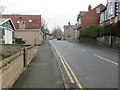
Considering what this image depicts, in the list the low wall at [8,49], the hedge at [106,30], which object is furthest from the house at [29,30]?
the low wall at [8,49]

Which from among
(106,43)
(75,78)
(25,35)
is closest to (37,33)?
(25,35)

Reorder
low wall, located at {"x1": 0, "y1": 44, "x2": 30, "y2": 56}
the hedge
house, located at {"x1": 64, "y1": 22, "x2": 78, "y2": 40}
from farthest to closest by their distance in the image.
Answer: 1. house, located at {"x1": 64, "y1": 22, "x2": 78, "y2": 40}
2. the hedge
3. low wall, located at {"x1": 0, "y1": 44, "x2": 30, "y2": 56}

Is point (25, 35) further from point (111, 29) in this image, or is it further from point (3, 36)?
point (111, 29)

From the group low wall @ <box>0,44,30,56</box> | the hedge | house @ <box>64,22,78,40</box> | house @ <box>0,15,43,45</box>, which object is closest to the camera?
low wall @ <box>0,44,30,56</box>

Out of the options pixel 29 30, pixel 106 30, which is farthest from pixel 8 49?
pixel 29 30

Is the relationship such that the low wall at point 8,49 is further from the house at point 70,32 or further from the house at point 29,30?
the house at point 70,32

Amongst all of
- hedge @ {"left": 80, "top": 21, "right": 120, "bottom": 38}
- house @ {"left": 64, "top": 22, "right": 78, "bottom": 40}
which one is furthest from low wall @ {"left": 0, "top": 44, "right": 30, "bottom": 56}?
house @ {"left": 64, "top": 22, "right": 78, "bottom": 40}

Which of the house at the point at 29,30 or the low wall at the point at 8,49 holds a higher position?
the house at the point at 29,30

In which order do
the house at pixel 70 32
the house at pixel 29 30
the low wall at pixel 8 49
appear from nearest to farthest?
1. the low wall at pixel 8 49
2. the house at pixel 29 30
3. the house at pixel 70 32

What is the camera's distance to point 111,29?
1156 inches

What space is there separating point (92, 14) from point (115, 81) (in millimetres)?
51136

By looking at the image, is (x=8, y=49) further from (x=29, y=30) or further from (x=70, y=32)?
(x=70, y=32)

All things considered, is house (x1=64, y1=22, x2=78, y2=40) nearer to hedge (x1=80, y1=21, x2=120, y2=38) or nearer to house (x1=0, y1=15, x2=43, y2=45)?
house (x1=0, y1=15, x2=43, y2=45)

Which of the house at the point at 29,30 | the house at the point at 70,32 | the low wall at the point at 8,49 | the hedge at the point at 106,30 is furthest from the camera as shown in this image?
the house at the point at 70,32
